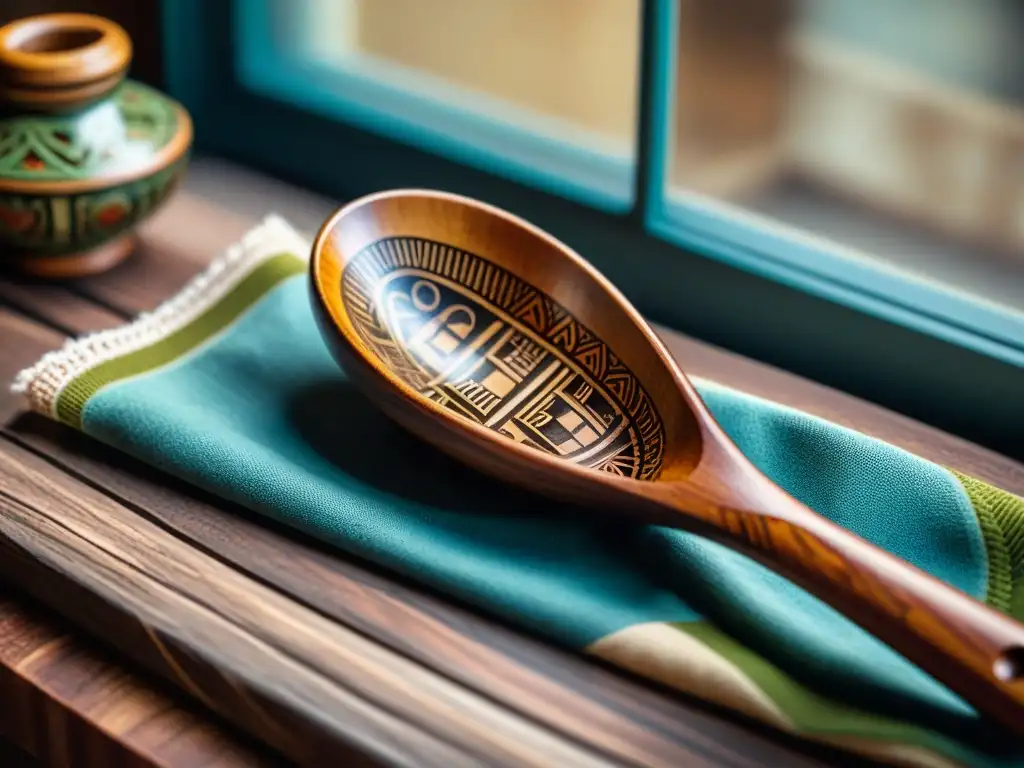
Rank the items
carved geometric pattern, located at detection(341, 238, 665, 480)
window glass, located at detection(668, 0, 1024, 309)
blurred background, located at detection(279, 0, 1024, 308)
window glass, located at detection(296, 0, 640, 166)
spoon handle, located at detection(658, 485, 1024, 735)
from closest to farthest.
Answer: spoon handle, located at detection(658, 485, 1024, 735) → carved geometric pattern, located at detection(341, 238, 665, 480) → window glass, located at detection(296, 0, 640, 166) → blurred background, located at detection(279, 0, 1024, 308) → window glass, located at detection(668, 0, 1024, 309)

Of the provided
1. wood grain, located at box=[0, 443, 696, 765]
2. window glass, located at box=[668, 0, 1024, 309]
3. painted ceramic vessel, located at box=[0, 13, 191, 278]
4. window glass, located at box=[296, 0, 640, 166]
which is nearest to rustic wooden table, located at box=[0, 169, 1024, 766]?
wood grain, located at box=[0, 443, 696, 765]

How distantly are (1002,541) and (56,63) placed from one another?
466mm

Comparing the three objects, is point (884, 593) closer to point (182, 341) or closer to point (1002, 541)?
point (1002, 541)

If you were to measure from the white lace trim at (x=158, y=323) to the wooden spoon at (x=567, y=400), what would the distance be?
0.31 feet

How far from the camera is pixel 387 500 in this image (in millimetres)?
518

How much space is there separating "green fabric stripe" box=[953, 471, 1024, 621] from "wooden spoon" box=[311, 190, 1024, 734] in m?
0.02

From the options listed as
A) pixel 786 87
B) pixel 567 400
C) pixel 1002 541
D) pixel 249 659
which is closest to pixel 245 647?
pixel 249 659

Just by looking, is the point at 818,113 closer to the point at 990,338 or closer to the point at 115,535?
the point at 990,338

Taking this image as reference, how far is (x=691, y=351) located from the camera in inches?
25.8

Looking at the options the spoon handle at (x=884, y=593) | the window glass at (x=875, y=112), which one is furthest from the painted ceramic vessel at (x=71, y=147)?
the window glass at (x=875, y=112)

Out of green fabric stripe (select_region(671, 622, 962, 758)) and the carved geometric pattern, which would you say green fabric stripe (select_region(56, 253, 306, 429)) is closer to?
the carved geometric pattern

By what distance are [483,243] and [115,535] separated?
0.20m

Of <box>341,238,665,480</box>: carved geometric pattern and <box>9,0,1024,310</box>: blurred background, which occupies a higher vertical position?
<box>341,238,665,480</box>: carved geometric pattern

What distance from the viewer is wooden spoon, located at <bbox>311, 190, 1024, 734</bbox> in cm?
41
